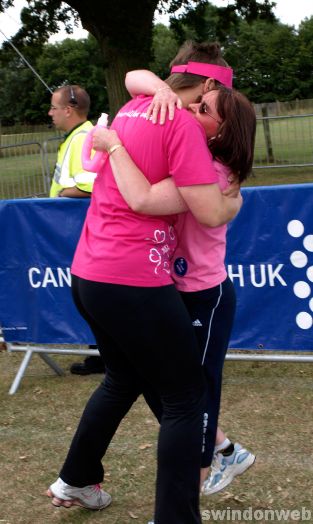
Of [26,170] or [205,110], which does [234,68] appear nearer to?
[26,170]

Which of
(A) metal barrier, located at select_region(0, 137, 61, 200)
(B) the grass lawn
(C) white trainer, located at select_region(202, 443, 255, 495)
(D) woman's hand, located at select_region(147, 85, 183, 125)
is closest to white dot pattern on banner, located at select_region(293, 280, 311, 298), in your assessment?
(B) the grass lawn

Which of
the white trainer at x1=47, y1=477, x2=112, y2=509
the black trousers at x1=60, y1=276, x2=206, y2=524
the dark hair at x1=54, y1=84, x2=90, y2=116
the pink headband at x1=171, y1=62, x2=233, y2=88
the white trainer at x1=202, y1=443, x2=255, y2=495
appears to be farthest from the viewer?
the dark hair at x1=54, y1=84, x2=90, y2=116

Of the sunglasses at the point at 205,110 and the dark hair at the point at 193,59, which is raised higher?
the dark hair at the point at 193,59

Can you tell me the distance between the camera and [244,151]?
2.60m

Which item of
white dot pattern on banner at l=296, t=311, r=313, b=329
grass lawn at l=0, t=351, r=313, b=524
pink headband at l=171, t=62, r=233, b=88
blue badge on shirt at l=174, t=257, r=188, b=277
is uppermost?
pink headband at l=171, t=62, r=233, b=88

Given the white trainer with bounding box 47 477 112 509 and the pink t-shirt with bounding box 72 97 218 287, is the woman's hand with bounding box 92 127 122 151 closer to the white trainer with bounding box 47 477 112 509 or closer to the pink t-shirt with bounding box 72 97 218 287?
the pink t-shirt with bounding box 72 97 218 287

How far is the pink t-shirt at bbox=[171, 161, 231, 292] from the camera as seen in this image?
106 inches

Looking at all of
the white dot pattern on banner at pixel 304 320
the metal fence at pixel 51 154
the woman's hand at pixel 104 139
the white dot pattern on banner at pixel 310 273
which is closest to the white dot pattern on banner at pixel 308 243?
the white dot pattern on banner at pixel 310 273

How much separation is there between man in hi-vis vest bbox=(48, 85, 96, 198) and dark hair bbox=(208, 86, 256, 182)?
226 cm

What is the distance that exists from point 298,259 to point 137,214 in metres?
1.94

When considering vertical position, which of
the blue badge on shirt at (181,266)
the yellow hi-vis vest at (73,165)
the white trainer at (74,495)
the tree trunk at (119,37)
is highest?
the tree trunk at (119,37)

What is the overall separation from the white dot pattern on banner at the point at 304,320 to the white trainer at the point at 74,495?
1.70m

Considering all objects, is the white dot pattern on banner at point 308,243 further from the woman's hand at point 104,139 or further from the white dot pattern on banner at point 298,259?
the woman's hand at point 104,139

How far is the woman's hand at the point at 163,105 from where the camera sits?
2.41 m
